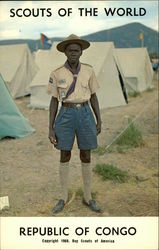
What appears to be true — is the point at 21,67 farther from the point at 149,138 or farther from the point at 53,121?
the point at 53,121

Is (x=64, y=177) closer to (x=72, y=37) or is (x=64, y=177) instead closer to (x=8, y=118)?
(x=72, y=37)

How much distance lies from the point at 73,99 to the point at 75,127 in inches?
9.4

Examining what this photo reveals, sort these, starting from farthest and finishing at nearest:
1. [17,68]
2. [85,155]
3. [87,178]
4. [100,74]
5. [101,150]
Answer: [17,68] → [100,74] → [101,150] → [87,178] → [85,155]

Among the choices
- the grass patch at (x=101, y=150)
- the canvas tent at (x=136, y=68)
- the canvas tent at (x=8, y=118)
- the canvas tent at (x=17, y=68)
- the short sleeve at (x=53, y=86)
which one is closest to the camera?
the short sleeve at (x=53, y=86)

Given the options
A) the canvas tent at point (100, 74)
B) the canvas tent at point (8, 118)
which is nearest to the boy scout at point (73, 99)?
the canvas tent at point (8, 118)

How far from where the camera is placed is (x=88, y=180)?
3.31 meters

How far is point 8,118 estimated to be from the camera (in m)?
6.21

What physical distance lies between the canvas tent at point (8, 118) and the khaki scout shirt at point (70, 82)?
3.17 metres

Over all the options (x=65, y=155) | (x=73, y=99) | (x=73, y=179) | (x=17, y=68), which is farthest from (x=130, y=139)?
(x=17, y=68)

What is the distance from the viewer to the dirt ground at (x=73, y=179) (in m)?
3.37

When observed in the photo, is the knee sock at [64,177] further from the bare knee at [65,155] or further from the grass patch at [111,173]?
the grass patch at [111,173]

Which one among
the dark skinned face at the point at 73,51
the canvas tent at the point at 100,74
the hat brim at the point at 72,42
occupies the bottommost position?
the canvas tent at the point at 100,74

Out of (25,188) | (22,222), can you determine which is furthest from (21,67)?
(22,222)

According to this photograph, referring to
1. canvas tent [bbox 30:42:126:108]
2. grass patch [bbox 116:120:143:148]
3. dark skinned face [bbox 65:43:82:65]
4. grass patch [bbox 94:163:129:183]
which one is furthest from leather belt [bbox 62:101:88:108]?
canvas tent [bbox 30:42:126:108]
